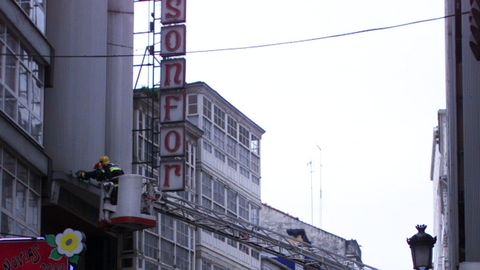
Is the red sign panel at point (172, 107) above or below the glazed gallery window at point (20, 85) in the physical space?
above

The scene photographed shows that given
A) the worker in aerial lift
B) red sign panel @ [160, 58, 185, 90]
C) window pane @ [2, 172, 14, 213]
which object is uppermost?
red sign panel @ [160, 58, 185, 90]

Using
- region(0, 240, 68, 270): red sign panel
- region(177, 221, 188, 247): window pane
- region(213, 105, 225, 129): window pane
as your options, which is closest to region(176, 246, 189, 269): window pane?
region(177, 221, 188, 247): window pane

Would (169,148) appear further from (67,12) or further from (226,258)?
(226,258)

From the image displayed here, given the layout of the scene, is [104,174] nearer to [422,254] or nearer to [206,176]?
[422,254]

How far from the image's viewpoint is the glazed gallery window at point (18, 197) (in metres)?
29.0

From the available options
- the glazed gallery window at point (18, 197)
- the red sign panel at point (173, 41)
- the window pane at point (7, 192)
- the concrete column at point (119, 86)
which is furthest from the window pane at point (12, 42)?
the red sign panel at point (173, 41)

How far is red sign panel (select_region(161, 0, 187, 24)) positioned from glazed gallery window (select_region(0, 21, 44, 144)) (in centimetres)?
930

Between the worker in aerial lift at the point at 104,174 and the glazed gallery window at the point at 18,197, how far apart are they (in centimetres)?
245

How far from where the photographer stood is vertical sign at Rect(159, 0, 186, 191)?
40.9 m

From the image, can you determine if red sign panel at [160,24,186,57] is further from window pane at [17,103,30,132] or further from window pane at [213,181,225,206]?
window pane at [213,181,225,206]

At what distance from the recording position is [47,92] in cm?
3575

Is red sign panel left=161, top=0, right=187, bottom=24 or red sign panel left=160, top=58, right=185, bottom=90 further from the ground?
red sign panel left=161, top=0, right=187, bottom=24

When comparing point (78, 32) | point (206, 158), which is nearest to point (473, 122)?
point (78, 32)

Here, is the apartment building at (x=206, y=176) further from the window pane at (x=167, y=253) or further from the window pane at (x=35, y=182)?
the window pane at (x=35, y=182)
